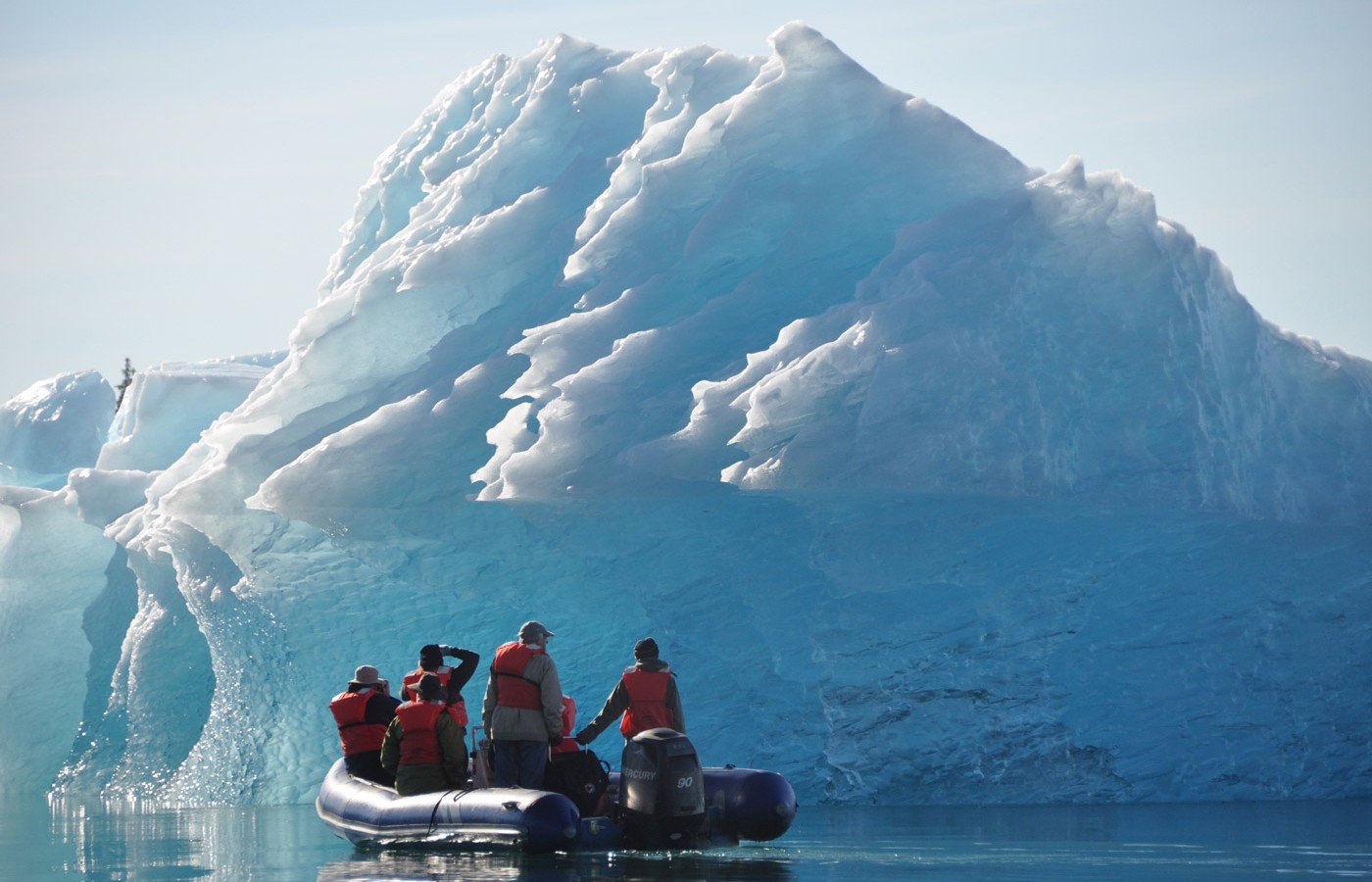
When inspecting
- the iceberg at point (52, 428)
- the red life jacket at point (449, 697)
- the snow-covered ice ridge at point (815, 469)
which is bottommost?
the red life jacket at point (449, 697)

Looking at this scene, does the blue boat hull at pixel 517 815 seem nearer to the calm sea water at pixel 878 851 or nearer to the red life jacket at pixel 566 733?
the calm sea water at pixel 878 851

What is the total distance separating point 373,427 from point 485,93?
6.34 meters

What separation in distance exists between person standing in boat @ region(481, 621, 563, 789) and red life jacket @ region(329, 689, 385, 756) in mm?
1400

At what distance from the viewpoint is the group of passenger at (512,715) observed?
34.1ft

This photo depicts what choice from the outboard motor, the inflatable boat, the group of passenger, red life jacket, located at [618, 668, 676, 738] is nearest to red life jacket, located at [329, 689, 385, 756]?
the group of passenger

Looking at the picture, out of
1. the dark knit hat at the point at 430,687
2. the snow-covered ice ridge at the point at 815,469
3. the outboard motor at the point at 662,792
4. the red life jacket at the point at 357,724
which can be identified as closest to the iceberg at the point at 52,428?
the snow-covered ice ridge at the point at 815,469

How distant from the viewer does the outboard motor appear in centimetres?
995

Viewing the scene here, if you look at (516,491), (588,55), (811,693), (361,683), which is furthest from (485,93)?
(361,683)

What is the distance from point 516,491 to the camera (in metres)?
16.1

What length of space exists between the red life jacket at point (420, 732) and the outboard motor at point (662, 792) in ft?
4.10

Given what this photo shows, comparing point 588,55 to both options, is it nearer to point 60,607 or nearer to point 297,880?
point 60,607

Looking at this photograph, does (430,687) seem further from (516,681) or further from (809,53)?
(809,53)

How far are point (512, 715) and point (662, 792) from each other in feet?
3.37

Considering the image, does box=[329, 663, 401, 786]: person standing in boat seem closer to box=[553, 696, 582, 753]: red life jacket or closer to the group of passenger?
the group of passenger
